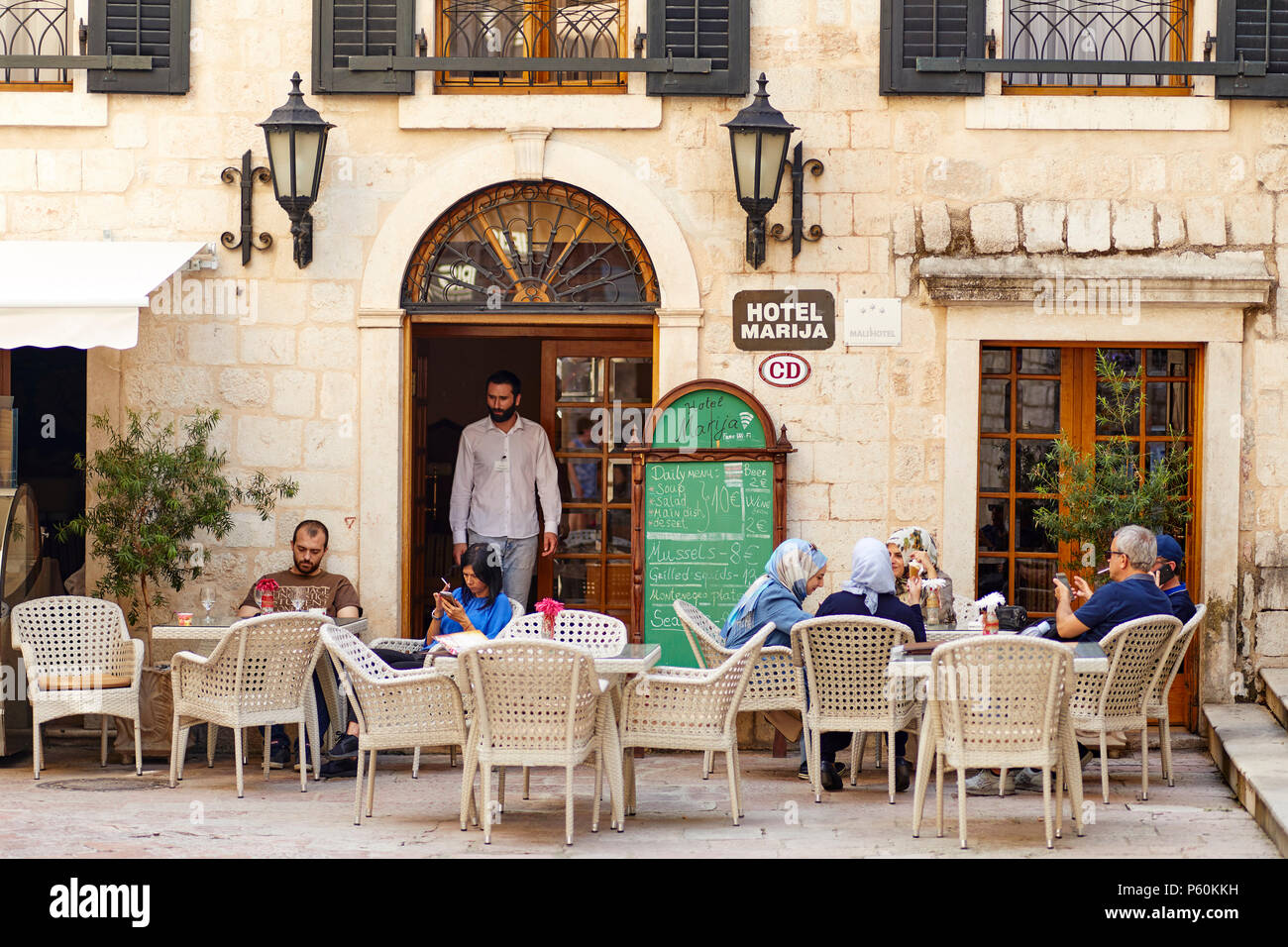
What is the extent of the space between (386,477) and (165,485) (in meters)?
1.27

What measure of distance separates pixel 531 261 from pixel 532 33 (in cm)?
135

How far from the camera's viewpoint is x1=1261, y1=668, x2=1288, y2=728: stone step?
857cm

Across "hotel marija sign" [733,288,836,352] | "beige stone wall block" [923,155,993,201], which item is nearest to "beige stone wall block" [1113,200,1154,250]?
"beige stone wall block" [923,155,993,201]

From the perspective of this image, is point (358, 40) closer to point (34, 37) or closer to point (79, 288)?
point (34, 37)

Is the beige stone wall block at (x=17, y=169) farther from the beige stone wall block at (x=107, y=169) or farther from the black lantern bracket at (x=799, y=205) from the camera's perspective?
the black lantern bracket at (x=799, y=205)

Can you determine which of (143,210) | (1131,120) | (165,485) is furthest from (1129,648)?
(143,210)

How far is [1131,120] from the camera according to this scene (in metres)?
9.30

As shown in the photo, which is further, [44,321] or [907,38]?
[907,38]

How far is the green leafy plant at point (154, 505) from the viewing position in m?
8.86

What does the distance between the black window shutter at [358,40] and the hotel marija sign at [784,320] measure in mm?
2340

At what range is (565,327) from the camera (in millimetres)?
10125

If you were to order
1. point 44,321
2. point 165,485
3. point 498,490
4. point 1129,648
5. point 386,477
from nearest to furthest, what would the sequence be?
point 1129,648, point 44,321, point 165,485, point 386,477, point 498,490

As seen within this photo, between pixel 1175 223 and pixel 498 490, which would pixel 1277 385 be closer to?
pixel 1175 223

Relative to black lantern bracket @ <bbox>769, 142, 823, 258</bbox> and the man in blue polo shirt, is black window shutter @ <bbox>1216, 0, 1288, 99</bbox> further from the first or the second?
the man in blue polo shirt
